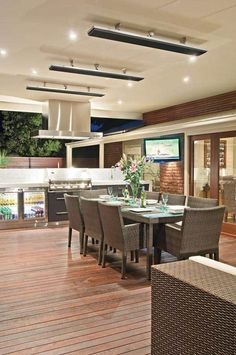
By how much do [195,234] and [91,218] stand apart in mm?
1561

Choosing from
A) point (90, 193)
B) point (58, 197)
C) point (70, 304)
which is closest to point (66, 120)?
point (58, 197)

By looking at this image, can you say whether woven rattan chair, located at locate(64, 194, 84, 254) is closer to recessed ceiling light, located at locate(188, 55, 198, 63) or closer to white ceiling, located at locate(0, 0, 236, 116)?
white ceiling, located at locate(0, 0, 236, 116)

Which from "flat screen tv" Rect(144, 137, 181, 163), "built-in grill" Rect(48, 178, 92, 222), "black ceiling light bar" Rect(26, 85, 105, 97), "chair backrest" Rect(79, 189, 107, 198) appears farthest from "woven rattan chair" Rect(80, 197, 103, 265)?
"flat screen tv" Rect(144, 137, 181, 163)

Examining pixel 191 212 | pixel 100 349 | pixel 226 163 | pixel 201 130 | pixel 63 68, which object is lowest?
pixel 100 349

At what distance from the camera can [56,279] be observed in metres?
4.16

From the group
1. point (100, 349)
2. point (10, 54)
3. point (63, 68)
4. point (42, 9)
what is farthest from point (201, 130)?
point (100, 349)

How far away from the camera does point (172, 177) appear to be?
8.55 m

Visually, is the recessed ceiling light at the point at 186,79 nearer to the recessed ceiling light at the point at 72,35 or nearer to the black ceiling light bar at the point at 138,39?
the black ceiling light bar at the point at 138,39

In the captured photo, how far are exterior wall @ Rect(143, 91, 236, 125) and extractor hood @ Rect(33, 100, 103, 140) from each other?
2092 mm

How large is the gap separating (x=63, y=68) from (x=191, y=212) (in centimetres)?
256

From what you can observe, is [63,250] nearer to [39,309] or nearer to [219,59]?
[39,309]

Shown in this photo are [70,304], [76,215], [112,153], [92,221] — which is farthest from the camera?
[112,153]

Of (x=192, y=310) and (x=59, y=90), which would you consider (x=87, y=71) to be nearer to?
(x=59, y=90)

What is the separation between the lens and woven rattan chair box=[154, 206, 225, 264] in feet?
13.0
